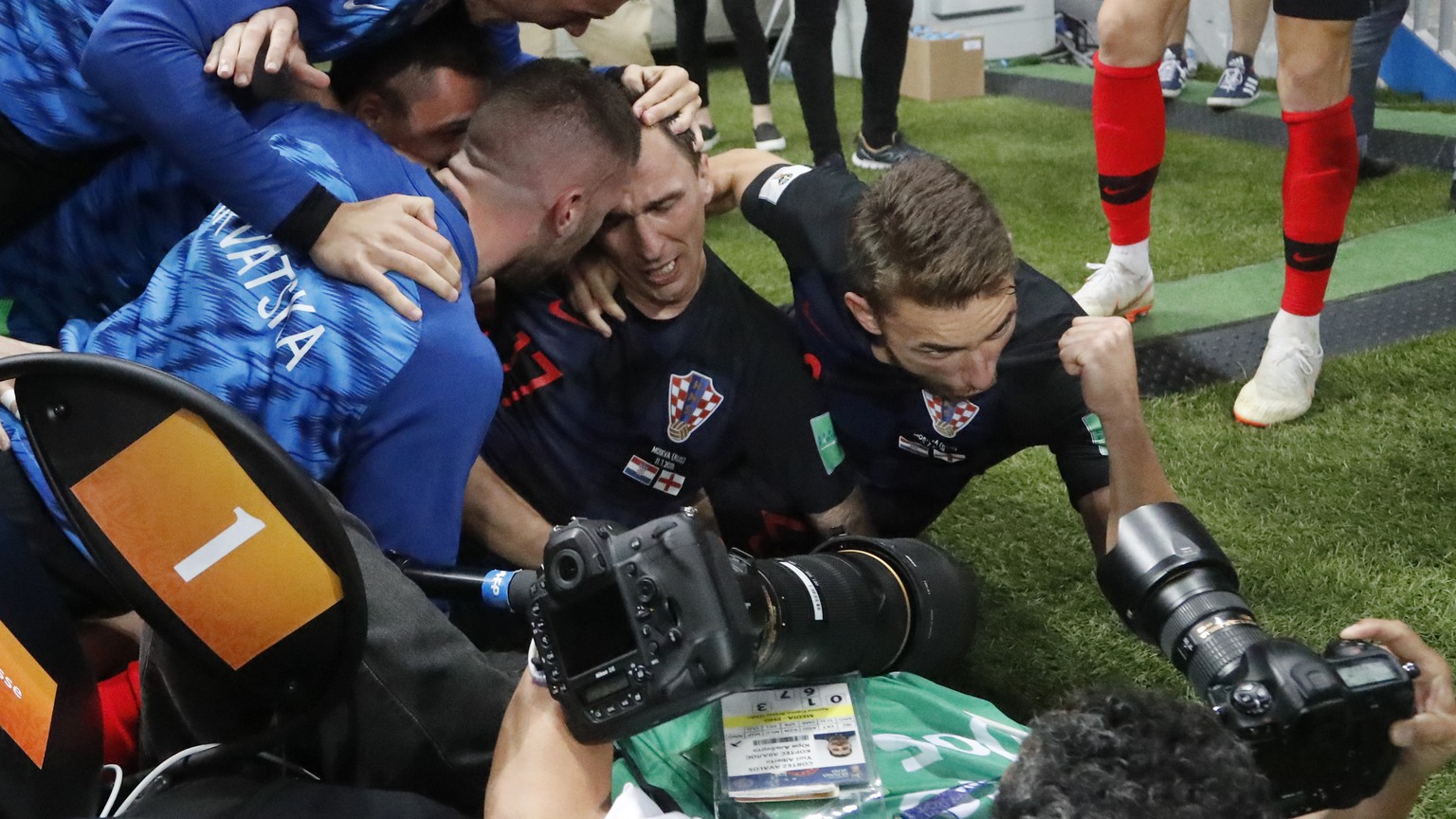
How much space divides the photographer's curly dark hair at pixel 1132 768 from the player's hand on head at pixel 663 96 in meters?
1.12

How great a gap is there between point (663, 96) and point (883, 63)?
2380 millimetres

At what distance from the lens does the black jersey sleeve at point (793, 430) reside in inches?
71.0

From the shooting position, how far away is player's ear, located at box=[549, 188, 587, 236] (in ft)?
5.29

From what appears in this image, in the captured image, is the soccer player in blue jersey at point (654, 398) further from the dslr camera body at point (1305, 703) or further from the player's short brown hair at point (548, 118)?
the dslr camera body at point (1305, 703)

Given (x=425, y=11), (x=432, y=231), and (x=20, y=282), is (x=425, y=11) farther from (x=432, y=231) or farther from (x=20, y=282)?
(x=20, y=282)

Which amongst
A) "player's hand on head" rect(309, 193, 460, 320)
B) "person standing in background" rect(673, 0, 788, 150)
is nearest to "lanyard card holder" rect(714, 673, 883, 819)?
"player's hand on head" rect(309, 193, 460, 320)

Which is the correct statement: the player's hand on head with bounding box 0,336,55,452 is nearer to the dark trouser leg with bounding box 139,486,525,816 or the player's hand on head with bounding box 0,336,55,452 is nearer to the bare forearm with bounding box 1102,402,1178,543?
the dark trouser leg with bounding box 139,486,525,816

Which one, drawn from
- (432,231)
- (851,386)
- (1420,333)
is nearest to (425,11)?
(432,231)

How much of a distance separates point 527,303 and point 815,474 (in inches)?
18.5

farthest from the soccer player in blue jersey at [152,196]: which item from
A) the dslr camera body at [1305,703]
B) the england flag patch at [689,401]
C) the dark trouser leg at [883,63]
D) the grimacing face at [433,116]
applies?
the dark trouser leg at [883,63]

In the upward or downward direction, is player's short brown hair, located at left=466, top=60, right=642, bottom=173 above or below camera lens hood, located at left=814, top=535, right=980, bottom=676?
above

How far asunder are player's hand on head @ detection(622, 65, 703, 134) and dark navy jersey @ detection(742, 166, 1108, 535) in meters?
0.24

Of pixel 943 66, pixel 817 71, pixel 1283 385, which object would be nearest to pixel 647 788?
pixel 1283 385

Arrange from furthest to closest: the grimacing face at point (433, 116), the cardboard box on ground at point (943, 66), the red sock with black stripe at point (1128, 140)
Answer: the cardboard box on ground at point (943, 66) → the red sock with black stripe at point (1128, 140) → the grimacing face at point (433, 116)
